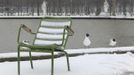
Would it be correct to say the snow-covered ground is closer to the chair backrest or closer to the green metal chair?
the green metal chair

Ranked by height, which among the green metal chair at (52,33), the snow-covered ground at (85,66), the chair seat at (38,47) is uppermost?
the green metal chair at (52,33)

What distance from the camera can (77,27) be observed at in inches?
509

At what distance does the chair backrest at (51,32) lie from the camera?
4.44m

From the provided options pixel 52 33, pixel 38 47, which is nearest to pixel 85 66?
pixel 52 33

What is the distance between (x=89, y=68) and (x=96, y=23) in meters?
9.41

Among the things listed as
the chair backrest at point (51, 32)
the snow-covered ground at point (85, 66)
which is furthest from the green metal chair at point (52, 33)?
the snow-covered ground at point (85, 66)

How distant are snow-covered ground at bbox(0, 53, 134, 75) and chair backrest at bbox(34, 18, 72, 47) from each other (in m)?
0.29

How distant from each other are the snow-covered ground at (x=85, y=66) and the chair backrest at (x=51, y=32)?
0.94 ft

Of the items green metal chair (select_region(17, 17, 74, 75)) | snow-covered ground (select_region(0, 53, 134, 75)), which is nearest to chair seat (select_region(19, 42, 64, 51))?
green metal chair (select_region(17, 17, 74, 75))

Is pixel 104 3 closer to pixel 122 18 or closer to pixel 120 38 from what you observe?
pixel 122 18

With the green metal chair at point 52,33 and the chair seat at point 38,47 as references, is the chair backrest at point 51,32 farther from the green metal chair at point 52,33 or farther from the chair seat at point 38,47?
the chair seat at point 38,47

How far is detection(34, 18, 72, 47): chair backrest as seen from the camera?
4438mm

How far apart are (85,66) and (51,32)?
0.52m

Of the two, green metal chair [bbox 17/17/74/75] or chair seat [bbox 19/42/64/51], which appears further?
green metal chair [bbox 17/17/74/75]
